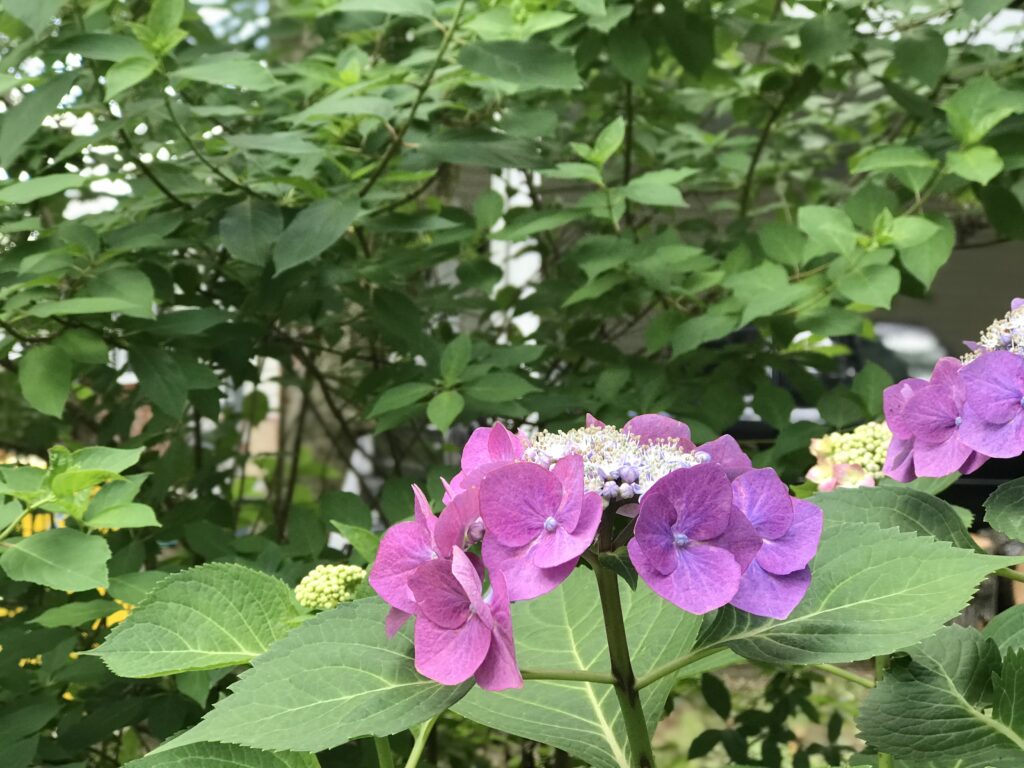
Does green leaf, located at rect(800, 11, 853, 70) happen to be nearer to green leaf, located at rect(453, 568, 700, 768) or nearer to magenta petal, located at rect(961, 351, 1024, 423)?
magenta petal, located at rect(961, 351, 1024, 423)

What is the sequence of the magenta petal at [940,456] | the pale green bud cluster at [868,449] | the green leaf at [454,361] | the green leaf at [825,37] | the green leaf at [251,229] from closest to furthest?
the magenta petal at [940,456], the pale green bud cluster at [868,449], the green leaf at [251,229], the green leaf at [454,361], the green leaf at [825,37]

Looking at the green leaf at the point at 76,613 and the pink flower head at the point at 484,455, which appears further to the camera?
the green leaf at the point at 76,613

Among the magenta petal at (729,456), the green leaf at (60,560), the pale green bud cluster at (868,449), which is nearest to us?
the magenta petal at (729,456)

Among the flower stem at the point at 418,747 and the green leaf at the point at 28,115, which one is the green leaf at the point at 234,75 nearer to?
the green leaf at the point at 28,115

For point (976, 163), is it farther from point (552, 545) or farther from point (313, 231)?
point (552, 545)

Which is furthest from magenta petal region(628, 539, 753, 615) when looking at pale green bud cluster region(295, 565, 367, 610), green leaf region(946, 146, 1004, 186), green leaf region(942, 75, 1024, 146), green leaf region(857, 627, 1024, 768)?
green leaf region(942, 75, 1024, 146)

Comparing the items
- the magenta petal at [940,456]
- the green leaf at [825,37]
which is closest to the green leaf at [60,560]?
the magenta petal at [940,456]
